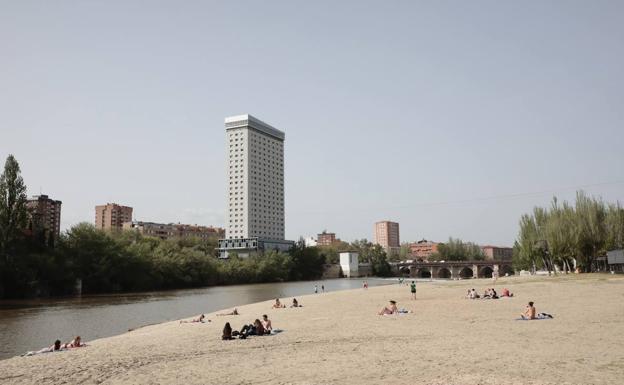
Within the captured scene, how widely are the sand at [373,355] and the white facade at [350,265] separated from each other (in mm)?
168959

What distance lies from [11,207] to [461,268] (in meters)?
149

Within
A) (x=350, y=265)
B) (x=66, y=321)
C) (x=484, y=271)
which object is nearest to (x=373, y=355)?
(x=66, y=321)

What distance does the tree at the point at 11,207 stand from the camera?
67.1 metres

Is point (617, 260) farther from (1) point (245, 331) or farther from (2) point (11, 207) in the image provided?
(2) point (11, 207)

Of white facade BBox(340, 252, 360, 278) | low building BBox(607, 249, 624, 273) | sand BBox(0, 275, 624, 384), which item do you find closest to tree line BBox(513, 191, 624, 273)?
low building BBox(607, 249, 624, 273)

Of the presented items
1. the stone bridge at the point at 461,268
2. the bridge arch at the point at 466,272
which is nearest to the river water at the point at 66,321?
the stone bridge at the point at 461,268

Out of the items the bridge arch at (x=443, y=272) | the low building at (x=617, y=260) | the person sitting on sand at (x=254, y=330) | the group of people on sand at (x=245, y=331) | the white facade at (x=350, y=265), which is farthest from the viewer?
the white facade at (x=350, y=265)

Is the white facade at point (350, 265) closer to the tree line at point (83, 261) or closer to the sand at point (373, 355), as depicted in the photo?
the tree line at point (83, 261)

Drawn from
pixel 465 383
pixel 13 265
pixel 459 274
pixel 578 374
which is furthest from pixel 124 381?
pixel 459 274

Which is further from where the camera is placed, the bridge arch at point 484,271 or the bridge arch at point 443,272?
the bridge arch at point 443,272

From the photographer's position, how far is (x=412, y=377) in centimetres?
1309

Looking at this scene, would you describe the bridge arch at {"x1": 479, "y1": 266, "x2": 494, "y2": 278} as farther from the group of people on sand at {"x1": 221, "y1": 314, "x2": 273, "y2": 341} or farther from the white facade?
the group of people on sand at {"x1": 221, "y1": 314, "x2": 273, "y2": 341}

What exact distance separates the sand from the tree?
52646 millimetres

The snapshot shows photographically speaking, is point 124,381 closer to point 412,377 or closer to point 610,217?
point 412,377
